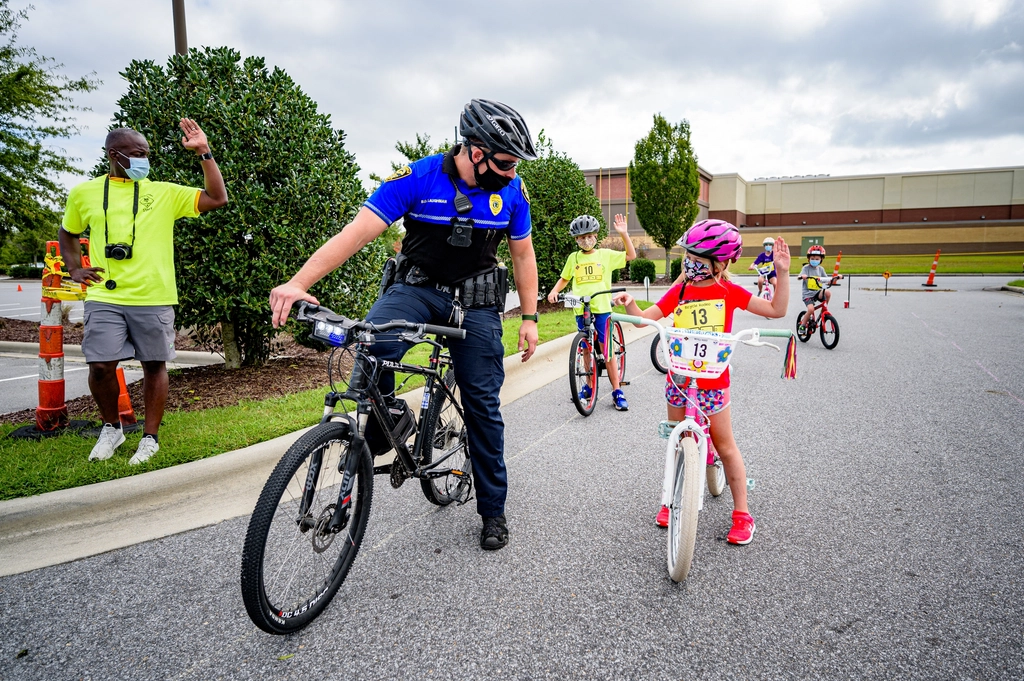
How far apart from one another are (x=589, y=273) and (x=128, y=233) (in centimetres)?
433

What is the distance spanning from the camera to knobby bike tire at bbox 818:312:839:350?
10.1 metres

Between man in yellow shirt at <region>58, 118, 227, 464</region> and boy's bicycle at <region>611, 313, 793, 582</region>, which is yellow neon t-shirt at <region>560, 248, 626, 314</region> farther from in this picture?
man in yellow shirt at <region>58, 118, 227, 464</region>

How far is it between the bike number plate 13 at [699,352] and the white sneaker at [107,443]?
12.7ft

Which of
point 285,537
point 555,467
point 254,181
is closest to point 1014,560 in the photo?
point 555,467

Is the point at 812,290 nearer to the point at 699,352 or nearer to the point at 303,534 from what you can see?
the point at 699,352

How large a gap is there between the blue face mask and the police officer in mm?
2328

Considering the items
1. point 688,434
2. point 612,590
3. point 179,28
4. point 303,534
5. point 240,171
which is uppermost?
point 179,28

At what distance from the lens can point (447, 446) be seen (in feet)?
12.5

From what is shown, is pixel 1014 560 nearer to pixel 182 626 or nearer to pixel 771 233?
pixel 182 626

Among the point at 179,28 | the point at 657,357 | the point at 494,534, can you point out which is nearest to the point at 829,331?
the point at 657,357

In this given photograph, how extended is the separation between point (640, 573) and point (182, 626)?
2164 mm

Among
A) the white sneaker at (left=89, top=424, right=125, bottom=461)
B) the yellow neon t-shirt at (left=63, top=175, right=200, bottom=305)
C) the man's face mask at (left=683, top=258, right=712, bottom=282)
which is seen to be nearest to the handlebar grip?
the man's face mask at (left=683, top=258, right=712, bottom=282)

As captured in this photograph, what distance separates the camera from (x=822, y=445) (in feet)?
17.1

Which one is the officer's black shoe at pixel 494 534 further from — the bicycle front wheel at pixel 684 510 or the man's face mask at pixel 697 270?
the man's face mask at pixel 697 270
